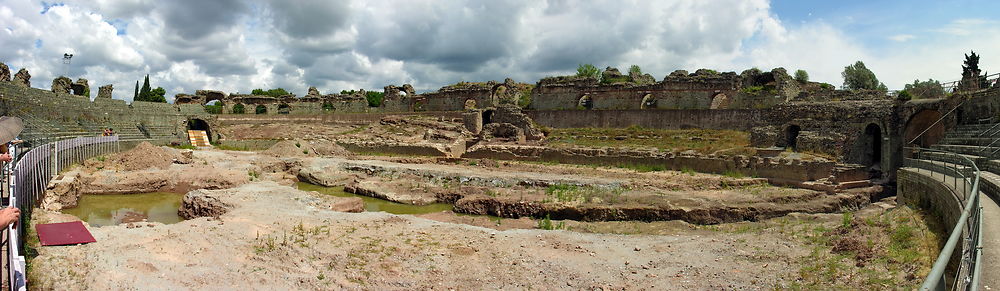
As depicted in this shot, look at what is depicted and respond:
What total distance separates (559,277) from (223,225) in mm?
7383

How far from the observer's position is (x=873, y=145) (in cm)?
2300

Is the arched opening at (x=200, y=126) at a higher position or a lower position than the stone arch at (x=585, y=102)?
lower

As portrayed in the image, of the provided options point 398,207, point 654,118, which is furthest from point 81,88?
point 654,118

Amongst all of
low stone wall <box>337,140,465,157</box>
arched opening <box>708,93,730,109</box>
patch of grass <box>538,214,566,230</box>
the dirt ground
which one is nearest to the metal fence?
the dirt ground

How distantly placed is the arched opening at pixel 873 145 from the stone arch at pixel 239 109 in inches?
1878

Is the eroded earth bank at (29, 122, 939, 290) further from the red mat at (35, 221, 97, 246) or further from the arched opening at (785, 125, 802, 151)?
the arched opening at (785, 125, 802, 151)

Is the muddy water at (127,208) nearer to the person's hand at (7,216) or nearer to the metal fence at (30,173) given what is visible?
the metal fence at (30,173)

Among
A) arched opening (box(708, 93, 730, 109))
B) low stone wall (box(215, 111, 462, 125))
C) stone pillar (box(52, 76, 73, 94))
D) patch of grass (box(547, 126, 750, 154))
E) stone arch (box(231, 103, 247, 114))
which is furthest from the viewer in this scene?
stone arch (box(231, 103, 247, 114))

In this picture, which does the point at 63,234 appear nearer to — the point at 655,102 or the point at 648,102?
the point at 655,102

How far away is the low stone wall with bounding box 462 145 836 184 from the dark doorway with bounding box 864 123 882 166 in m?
4.27

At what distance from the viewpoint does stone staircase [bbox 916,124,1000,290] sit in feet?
17.8

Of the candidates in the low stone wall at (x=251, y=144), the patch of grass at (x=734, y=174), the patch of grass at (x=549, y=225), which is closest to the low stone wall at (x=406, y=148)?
the low stone wall at (x=251, y=144)

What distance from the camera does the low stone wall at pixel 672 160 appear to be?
20078mm

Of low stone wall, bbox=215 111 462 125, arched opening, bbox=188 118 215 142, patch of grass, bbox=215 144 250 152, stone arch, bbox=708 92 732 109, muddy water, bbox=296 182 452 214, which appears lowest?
muddy water, bbox=296 182 452 214
